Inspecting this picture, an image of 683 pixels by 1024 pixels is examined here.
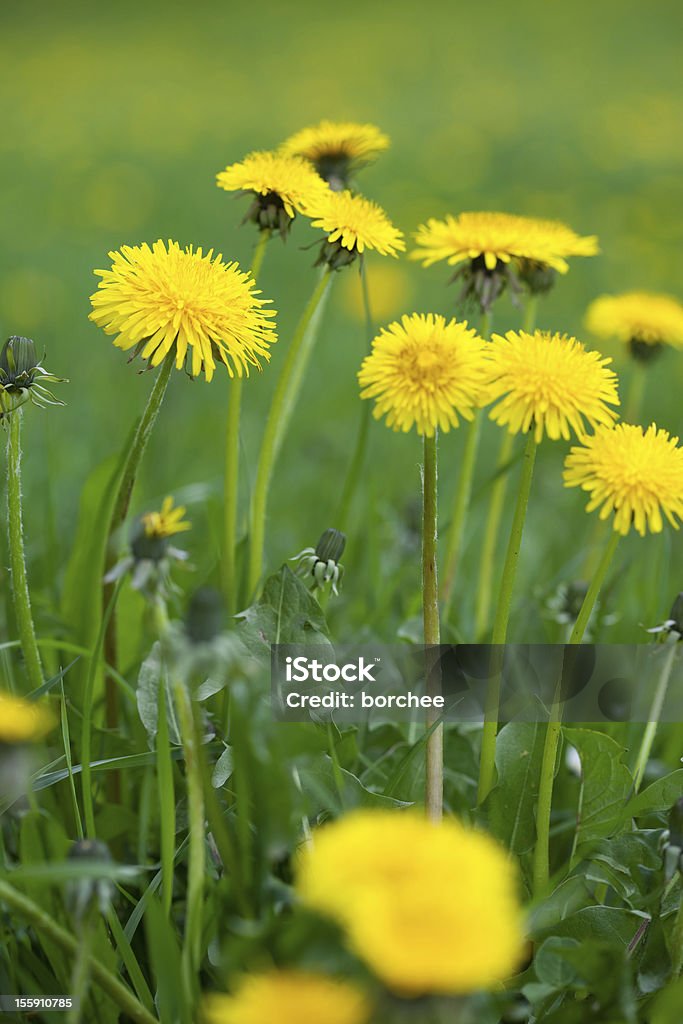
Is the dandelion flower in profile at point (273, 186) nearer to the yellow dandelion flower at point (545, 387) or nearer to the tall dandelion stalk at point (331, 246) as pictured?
the tall dandelion stalk at point (331, 246)

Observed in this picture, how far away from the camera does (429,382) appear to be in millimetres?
469

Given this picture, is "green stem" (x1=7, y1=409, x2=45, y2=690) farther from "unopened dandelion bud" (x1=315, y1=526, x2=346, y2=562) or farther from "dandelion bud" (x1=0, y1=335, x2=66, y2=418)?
"unopened dandelion bud" (x1=315, y1=526, x2=346, y2=562)

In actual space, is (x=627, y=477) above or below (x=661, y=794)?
above

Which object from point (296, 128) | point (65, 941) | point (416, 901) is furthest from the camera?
point (296, 128)

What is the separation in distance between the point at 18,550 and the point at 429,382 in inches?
9.9

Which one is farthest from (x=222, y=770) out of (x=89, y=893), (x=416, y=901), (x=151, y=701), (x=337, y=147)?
(x=337, y=147)

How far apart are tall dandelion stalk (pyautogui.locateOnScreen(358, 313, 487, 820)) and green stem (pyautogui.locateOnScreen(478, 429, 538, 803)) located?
0.12 feet

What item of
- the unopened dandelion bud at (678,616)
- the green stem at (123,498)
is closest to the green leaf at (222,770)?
the green stem at (123,498)

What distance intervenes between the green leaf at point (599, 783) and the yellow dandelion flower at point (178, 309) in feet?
0.93

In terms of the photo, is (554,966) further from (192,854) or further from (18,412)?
(18,412)

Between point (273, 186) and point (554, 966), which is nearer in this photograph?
point (554, 966)

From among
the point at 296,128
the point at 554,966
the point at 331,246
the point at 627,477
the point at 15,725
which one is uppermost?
the point at 296,128

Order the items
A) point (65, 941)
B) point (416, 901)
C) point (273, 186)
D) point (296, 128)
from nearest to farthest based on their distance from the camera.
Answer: point (416, 901) → point (65, 941) → point (273, 186) → point (296, 128)

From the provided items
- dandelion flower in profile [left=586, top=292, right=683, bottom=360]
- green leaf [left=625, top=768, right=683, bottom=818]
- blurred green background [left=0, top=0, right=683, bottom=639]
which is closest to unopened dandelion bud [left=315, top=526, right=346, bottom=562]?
green leaf [left=625, top=768, right=683, bottom=818]
